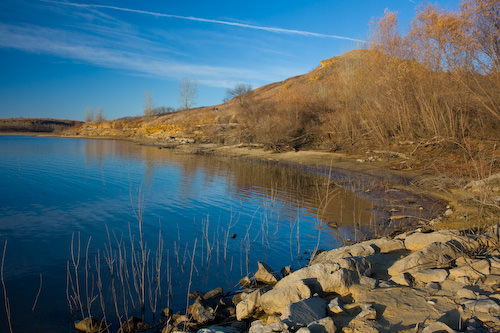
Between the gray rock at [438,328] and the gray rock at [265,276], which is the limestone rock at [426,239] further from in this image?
the gray rock at [438,328]

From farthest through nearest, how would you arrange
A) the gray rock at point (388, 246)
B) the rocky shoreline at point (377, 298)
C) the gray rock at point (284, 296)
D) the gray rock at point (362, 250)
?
1. the gray rock at point (388, 246)
2. the gray rock at point (362, 250)
3. the gray rock at point (284, 296)
4. the rocky shoreline at point (377, 298)

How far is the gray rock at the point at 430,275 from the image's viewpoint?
4.57 m

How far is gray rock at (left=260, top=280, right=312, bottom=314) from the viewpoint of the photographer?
4.54m

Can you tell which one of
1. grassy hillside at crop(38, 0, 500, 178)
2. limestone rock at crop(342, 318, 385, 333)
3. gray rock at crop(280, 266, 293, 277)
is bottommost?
gray rock at crop(280, 266, 293, 277)

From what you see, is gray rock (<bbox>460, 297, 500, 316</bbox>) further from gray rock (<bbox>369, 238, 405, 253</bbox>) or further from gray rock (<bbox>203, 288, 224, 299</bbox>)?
gray rock (<bbox>203, 288, 224, 299</bbox>)

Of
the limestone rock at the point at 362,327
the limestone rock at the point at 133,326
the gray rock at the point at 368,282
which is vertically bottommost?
the limestone rock at the point at 133,326

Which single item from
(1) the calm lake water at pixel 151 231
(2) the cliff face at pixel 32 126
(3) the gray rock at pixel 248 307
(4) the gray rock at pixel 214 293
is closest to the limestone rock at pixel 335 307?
(3) the gray rock at pixel 248 307

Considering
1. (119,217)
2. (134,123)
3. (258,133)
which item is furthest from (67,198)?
(134,123)

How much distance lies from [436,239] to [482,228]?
179 cm

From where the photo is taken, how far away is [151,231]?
9.77 meters

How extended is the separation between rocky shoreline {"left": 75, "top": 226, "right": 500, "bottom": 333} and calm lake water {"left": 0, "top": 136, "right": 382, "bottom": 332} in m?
0.75

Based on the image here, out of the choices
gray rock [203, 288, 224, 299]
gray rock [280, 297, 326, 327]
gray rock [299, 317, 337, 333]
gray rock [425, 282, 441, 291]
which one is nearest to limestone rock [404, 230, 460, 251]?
gray rock [425, 282, 441, 291]

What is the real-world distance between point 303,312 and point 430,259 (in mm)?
2358

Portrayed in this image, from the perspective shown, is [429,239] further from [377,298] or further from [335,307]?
[335,307]
